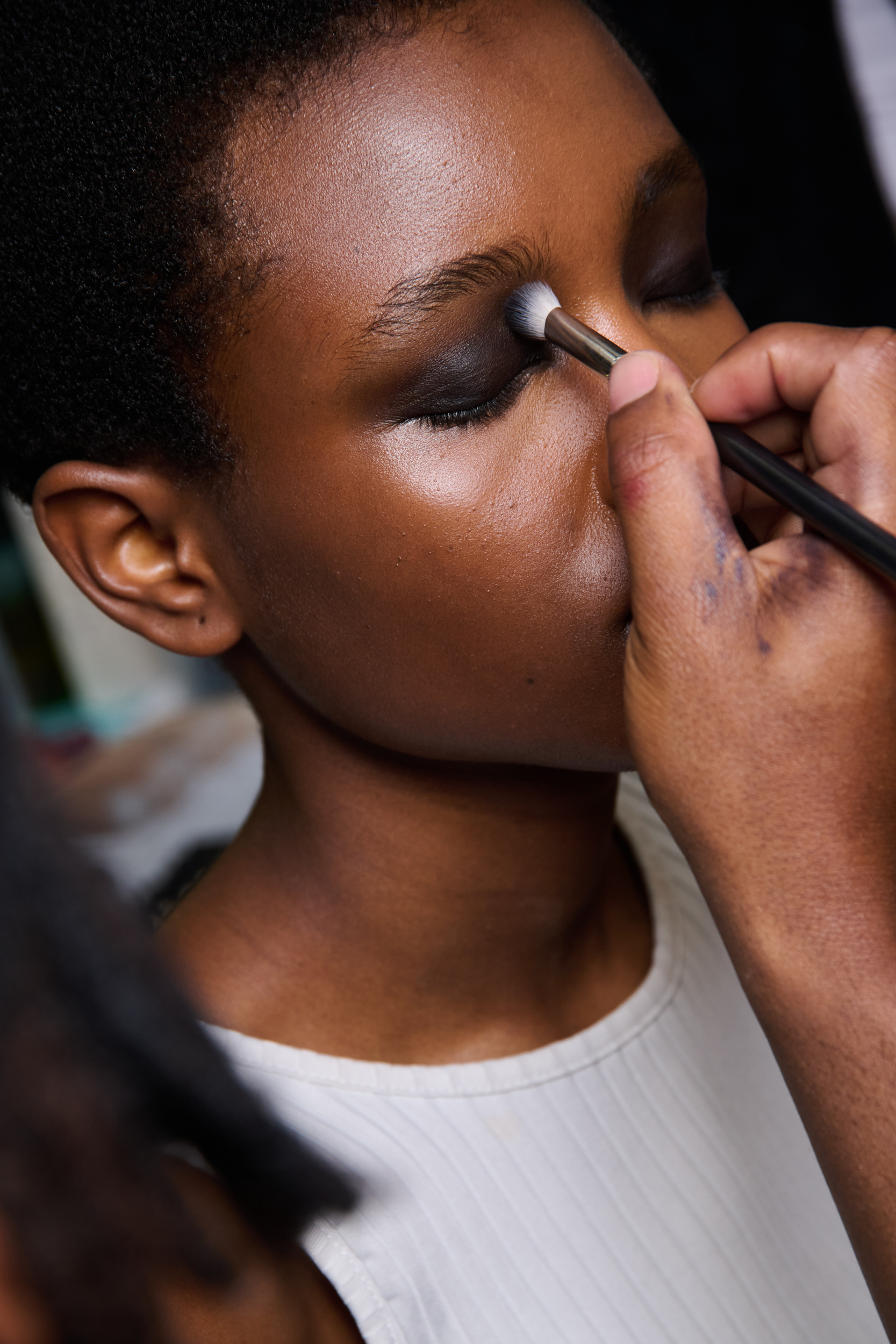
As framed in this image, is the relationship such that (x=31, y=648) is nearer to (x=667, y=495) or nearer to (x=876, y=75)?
(x=876, y=75)

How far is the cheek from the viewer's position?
712mm

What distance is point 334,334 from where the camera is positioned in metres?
0.69

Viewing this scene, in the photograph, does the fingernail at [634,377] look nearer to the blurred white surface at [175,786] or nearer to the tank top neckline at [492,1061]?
the tank top neckline at [492,1061]

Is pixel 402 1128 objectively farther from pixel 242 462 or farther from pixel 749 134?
pixel 749 134

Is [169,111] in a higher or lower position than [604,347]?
higher

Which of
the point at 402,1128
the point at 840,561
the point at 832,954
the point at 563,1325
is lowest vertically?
the point at 563,1325

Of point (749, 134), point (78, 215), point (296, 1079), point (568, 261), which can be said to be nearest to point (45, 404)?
point (78, 215)

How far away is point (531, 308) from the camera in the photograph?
678 millimetres

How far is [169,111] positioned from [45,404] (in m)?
0.23

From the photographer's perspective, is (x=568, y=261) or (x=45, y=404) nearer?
Answer: (x=568, y=261)

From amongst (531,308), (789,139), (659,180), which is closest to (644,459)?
(531,308)

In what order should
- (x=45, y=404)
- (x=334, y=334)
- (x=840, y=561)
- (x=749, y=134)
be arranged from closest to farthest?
1. (x=840, y=561)
2. (x=334, y=334)
3. (x=45, y=404)
4. (x=749, y=134)

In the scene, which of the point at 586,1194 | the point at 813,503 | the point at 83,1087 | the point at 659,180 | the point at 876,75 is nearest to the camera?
the point at 83,1087

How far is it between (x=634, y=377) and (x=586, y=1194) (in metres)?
0.62
